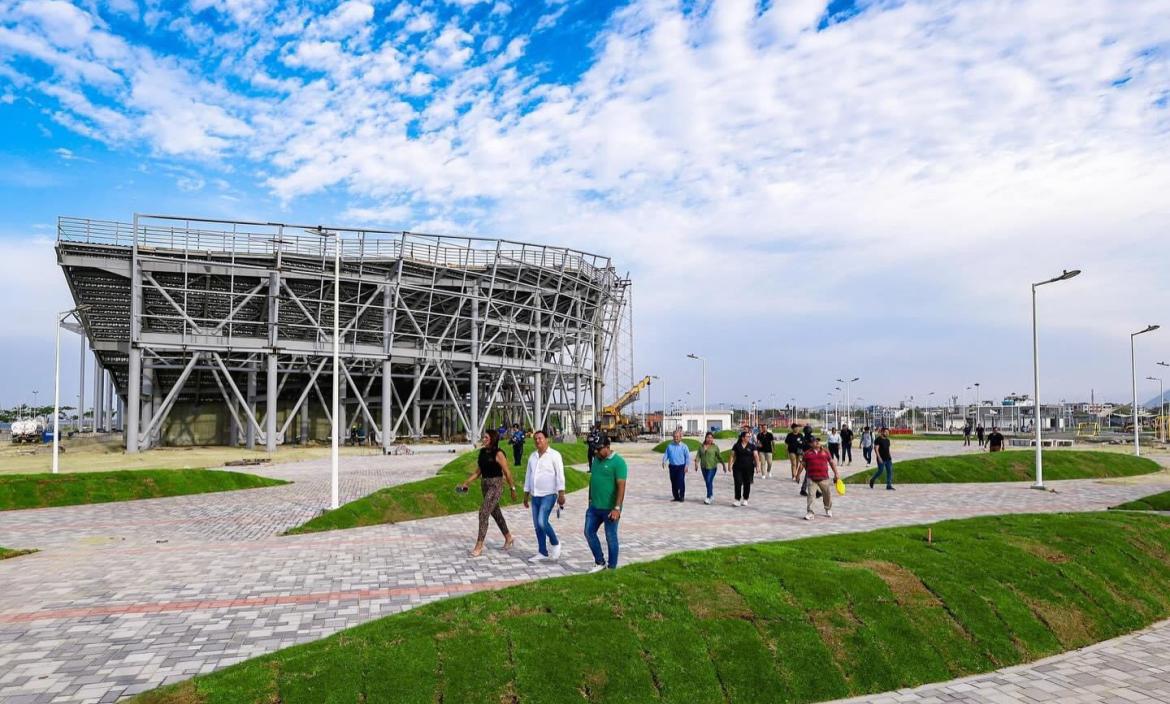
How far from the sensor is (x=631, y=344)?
66.8m

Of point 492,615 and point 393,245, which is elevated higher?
point 393,245

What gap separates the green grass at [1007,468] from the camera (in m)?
23.8

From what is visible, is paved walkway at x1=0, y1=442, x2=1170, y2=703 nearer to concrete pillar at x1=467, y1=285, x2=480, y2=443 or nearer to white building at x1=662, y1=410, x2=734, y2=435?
concrete pillar at x1=467, y1=285, x2=480, y2=443

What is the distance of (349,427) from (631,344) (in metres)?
26.8

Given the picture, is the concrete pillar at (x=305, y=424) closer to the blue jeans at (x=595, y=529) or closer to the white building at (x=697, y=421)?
the blue jeans at (x=595, y=529)

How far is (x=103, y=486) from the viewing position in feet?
64.3

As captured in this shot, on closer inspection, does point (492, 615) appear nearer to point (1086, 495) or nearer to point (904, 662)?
point (904, 662)

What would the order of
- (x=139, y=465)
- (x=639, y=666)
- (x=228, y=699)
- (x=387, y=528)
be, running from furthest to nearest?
(x=139, y=465)
(x=387, y=528)
(x=639, y=666)
(x=228, y=699)

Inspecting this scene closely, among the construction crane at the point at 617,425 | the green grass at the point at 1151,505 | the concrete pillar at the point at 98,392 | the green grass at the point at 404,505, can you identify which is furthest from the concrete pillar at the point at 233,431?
the green grass at the point at 1151,505

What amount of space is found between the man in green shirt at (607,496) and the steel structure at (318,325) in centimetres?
3344

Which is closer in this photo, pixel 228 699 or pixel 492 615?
pixel 228 699

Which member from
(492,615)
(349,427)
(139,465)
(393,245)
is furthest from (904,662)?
→ (349,427)

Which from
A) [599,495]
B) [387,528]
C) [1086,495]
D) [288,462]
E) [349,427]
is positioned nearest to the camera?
[599,495]

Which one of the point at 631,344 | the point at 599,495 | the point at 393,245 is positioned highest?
the point at 393,245
